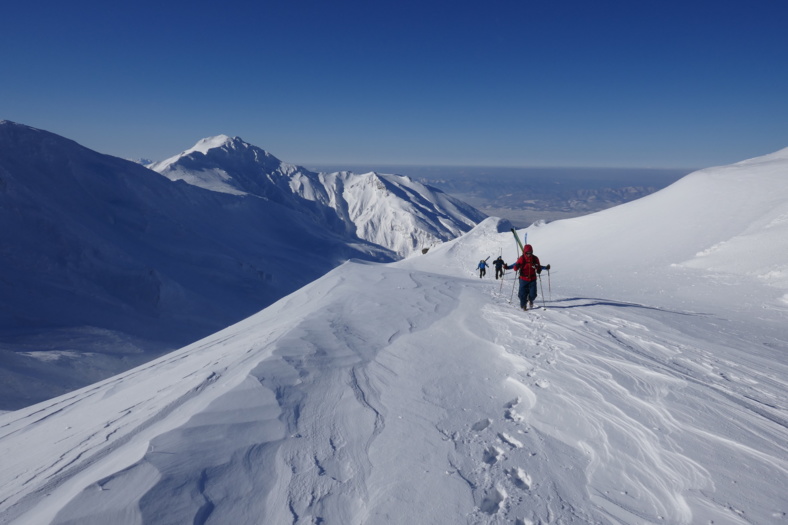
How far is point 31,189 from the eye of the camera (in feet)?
156

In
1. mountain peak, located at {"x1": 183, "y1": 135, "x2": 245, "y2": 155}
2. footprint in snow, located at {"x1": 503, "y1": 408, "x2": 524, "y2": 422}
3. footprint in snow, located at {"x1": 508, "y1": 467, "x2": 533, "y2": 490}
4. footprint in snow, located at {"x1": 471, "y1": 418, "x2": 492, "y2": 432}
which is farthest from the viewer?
mountain peak, located at {"x1": 183, "y1": 135, "x2": 245, "y2": 155}

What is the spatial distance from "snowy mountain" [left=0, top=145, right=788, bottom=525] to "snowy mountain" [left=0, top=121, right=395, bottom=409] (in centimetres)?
2231

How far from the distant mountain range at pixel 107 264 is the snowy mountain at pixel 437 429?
21.9 m

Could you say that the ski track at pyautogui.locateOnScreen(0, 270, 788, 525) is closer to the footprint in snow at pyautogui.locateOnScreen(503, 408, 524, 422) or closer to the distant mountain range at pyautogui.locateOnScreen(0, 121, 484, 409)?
the footprint in snow at pyautogui.locateOnScreen(503, 408, 524, 422)

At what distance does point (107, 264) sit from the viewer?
45.9 meters

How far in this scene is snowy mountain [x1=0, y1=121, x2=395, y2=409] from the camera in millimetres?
27609

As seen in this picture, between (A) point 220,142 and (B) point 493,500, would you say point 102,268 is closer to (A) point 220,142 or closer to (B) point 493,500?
(B) point 493,500

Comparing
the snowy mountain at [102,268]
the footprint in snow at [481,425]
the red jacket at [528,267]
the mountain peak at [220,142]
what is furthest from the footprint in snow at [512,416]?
the mountain peak at [220,142]

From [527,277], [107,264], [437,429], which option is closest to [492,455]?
[437,429]

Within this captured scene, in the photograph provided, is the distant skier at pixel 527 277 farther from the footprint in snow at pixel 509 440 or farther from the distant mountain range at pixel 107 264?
the distant mountain range at pixel 107 264

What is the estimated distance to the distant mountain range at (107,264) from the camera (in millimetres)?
27952

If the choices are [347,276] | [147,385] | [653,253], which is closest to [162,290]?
[347,276]

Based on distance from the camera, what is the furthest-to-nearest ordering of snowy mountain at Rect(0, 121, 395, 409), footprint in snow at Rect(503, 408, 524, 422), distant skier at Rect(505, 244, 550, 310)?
snowy mountain at Rect(0, 121, 395, 409) < distant skier at Rect(505, 244, 550, 310) < footprint in snow at Rect(503, 408, 524, 422)

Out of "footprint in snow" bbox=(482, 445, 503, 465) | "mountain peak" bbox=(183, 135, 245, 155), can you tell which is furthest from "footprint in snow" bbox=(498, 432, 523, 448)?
"mountain peak" bbox=(183, 135, 245, 155)
